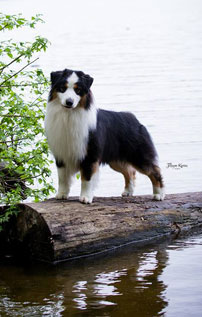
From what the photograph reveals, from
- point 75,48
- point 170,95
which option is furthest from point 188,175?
point 75,48

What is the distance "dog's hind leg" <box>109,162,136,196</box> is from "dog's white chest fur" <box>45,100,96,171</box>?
2.71ft

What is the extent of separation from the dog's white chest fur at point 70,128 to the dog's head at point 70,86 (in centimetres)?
18

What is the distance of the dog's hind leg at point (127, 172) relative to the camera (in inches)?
273

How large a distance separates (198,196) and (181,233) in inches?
22.1

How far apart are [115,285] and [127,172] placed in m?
2.09

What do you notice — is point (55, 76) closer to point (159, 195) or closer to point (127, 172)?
point (127, 172)

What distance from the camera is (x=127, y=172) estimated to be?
7.11 meters

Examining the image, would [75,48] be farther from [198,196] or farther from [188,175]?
[198,196]

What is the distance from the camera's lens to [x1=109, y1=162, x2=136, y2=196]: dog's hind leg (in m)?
6.94

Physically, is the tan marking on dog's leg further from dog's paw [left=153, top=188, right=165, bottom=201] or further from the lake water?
the lake water

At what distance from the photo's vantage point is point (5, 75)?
22.0 feet

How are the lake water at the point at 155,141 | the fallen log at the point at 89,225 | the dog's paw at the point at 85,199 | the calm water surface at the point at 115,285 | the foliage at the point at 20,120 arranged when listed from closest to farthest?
1. the calm water surface at the point at 115,285
2. the lake water at the point at 155,141
3. the fallen log at the point at 89,225
4. the dog's paw at the point at 85,199
5. the foliage at the point at 20,120

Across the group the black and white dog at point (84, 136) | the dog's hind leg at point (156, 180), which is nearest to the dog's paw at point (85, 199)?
the black and white dog at point (84, 136)

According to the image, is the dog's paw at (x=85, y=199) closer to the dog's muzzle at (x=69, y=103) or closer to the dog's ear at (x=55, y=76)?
the dog's muzzle at (x=69, y=103)
